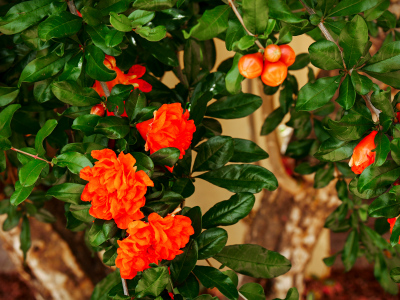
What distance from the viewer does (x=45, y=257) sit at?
1.27m

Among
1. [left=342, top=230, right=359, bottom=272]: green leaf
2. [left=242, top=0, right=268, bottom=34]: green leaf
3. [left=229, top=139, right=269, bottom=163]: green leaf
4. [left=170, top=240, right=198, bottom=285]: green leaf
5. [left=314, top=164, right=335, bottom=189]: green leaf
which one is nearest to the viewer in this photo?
[left=242, top=0, right=268, bottom=34]: green leaf

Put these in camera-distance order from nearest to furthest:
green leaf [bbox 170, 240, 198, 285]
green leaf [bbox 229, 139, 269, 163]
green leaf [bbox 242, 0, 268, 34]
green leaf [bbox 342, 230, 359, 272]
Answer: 1. green leaf [bbox 242, 0, 268, 34]
2. green leaf [bbox 170, 240, 198, 285]
3. green leaf [bbox 229, 139, 269, 163]
4. green leaf [bbox 342, 230, 359, 272]

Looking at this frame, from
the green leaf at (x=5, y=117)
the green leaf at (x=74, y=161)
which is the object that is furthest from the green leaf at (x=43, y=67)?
the green leaf at (x=74, y=161)

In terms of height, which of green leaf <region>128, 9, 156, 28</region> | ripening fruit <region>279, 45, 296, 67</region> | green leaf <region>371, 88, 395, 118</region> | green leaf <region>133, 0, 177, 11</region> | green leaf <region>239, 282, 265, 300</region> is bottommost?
green leaf <region>239, 282, 265, 300</region>

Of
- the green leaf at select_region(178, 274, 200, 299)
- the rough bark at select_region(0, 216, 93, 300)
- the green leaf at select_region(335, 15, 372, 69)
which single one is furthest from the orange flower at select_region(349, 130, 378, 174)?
the rough bark at select_region(0, 216, 93, 300)

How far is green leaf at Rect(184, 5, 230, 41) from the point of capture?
0.46 meters

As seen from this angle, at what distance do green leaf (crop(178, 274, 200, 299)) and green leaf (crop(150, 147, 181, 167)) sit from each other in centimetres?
21

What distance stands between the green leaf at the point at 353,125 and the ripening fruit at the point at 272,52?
0.42ft

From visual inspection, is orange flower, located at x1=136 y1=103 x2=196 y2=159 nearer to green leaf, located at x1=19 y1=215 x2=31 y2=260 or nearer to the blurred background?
the blurred background

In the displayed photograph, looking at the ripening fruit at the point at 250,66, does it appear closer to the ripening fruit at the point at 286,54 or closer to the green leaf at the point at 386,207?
the ripening fruit at the point at 286,54

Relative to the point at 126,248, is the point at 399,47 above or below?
above

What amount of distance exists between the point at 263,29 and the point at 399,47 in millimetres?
200

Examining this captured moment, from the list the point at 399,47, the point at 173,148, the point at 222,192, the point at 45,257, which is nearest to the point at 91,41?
the point at 173,148

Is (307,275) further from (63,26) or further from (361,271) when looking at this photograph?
(63,26)
